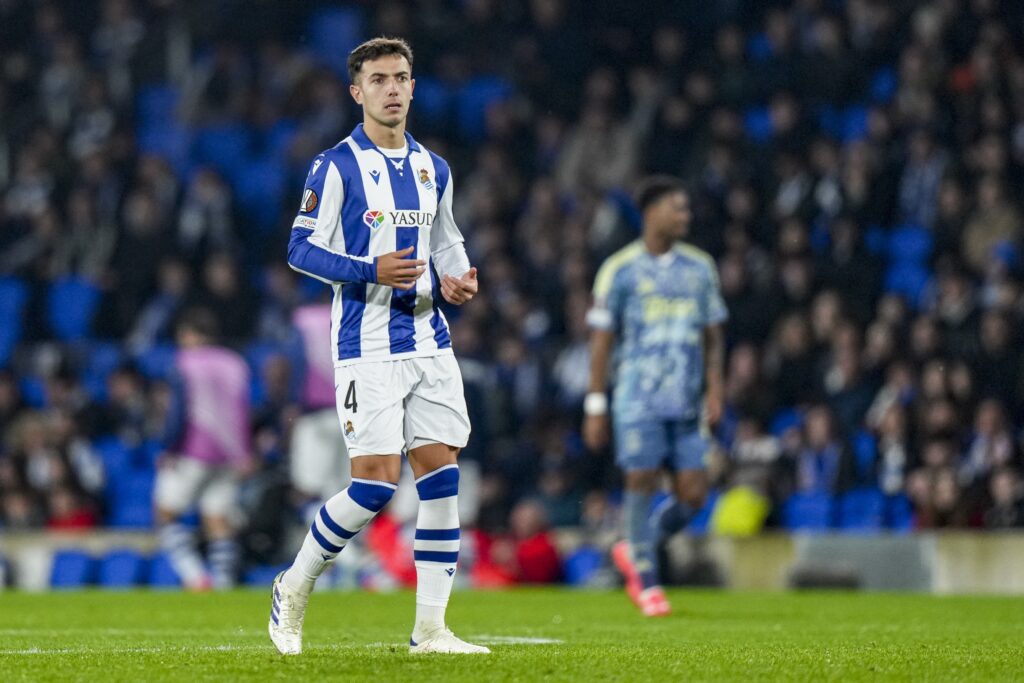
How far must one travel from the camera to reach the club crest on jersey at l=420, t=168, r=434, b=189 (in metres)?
6.69

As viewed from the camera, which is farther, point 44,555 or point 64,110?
point 64,110

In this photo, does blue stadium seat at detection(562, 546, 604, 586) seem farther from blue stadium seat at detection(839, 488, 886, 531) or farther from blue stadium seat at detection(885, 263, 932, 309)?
blue stadium seat at detection(885, 263, 932, 309)

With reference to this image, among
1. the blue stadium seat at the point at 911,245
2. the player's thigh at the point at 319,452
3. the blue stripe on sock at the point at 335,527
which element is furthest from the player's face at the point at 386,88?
the blue stadium seat at the point at 911,245

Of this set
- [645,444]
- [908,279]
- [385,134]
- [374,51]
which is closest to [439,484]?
[385,134]

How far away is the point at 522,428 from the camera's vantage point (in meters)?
16.5

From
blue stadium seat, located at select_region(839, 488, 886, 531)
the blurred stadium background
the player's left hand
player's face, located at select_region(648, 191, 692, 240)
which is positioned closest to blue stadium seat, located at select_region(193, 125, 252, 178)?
the blurred stadium background

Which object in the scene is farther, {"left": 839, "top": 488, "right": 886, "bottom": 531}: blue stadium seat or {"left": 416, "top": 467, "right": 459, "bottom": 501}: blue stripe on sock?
{"left": 839, "top": 488, "right": 886, "bottom": 531}: blue stadium seat

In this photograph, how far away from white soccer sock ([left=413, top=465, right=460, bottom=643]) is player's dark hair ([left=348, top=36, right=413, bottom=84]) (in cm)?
152

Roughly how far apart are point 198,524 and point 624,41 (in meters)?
8.06

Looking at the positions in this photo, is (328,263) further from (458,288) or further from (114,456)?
(114,456)

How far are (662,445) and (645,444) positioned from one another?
0.11m

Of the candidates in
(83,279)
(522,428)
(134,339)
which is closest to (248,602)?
(522,428)

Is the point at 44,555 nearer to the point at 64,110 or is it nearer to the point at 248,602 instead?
the point at 248,602

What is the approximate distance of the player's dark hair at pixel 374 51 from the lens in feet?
21.5
